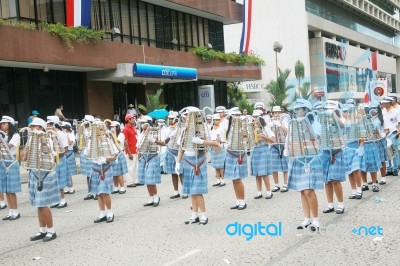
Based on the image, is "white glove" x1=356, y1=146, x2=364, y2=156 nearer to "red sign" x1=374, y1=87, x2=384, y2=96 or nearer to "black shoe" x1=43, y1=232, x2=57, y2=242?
"black shoe" x1=43, y1=232, x2=57, y2=242

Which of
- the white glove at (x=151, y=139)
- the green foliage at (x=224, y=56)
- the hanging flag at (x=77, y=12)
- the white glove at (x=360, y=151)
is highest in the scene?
the hanging flag at (x=77, y=12)

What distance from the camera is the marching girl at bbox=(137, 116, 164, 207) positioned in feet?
32.8

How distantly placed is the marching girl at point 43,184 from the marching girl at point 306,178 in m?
3.40

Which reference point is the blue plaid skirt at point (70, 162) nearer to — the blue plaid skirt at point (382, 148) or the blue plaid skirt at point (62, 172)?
the blue plaid skirt at point (62, 172)

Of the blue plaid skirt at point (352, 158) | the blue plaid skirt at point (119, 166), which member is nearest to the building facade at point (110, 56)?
the blue plaid skirt at point (119, 166)

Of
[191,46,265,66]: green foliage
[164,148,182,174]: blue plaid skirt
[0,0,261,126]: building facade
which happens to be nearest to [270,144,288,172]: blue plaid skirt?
[164,148,182,174]: blue plaid skirt

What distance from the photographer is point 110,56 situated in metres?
22.6

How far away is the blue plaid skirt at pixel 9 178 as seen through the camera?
9.62 meters

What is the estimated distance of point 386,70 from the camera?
77.1 m

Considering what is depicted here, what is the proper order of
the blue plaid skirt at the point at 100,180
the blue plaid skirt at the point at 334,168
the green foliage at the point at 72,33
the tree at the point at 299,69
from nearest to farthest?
the blue plaid skirt at the point at 334,168 → the blue plaid skirt at the point at 100,180 → the green foliage at the point at 72,33 → the tree at the point at 299,69

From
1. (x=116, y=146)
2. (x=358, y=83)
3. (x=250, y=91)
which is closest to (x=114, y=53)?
(x=116, y=146)

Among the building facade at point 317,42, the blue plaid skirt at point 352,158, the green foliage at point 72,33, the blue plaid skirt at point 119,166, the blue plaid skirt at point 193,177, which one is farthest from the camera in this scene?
the building facade at point 317,42

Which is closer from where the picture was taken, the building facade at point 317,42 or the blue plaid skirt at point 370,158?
the blue plaid skirt at point 370,158

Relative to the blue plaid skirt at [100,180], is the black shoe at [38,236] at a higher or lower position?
lower
